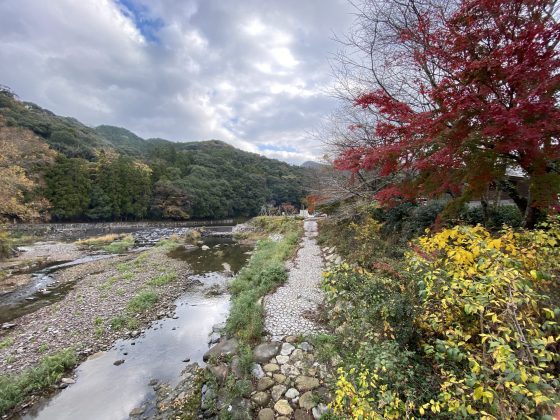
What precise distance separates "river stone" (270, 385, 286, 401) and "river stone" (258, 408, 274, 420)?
18 centimetres

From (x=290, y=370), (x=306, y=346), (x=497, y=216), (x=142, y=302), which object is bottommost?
(x=142, y=302)

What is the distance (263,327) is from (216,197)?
4199 cm

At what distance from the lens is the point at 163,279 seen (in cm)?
1017

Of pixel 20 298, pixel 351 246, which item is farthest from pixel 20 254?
pixel 351 246

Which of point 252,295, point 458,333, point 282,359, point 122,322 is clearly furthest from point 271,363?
point 122,322

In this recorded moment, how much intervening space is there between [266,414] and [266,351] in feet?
3.72

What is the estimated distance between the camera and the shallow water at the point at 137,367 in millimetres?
4273

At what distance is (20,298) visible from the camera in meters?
8.67

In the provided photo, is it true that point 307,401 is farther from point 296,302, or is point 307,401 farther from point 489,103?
point 489,103

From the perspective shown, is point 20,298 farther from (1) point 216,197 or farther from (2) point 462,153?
(1) point 216,197

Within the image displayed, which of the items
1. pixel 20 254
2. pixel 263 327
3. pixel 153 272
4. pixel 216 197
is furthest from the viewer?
pixel 216 197

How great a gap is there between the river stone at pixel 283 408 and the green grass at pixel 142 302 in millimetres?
5756

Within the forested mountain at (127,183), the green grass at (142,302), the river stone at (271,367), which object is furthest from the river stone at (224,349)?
the forested mountain at (127,183)

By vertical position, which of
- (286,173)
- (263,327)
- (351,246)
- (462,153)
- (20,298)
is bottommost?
(20,298)
